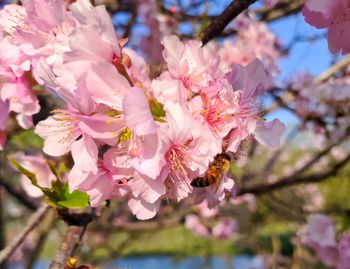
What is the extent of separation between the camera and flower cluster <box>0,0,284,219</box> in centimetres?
86

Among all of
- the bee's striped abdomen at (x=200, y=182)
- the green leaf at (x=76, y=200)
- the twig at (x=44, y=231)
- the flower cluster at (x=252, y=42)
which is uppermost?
the bee's striped abdomen at (x=200, y=182)

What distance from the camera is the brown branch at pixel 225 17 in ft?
3.35

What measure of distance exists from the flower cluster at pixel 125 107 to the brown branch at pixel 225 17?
0.37 feet

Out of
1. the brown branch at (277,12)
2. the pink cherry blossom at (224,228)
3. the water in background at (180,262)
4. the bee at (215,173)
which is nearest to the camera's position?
the bee at (215,173)

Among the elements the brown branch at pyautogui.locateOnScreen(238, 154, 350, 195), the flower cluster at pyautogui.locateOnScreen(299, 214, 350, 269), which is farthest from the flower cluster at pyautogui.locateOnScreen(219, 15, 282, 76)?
the flower cluster at pyautogui.locateOnScreen(299, 214, 350, 269)

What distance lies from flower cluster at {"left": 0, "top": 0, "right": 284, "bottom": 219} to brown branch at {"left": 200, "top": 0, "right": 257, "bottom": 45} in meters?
0.11

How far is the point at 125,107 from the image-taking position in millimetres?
798

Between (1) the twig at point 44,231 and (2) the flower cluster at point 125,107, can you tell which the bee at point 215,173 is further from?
(1) the twig at point 44,231

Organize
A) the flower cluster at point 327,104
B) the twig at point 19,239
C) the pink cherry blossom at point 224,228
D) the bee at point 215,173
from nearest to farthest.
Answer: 1. the bee at point 215,173
2. the twig at point 19,239
3. the flower cluster at point 327,104
4. the pink cherry blossom at point 224,228

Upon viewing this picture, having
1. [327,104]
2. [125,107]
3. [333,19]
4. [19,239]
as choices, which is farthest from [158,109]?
[327,104]

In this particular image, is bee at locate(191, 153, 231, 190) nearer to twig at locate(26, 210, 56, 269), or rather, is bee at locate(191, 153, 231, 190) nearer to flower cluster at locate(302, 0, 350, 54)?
flower cluster at locate(302, 0, 350, 54)

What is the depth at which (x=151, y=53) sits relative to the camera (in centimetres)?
233

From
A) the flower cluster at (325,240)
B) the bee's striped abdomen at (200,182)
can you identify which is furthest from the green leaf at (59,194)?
the flower cluster at (325,240)

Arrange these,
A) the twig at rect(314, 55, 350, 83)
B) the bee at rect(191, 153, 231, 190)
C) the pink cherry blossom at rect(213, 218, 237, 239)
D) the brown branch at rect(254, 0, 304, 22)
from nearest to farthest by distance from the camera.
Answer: the bee at rect(191, 153, 231, 190), the twig at rect(314, 55, 350, 83), the brown branch at rect(254, 0, 304, 22), the pink cherry blossom at rect(213, 218, 237, 239)
